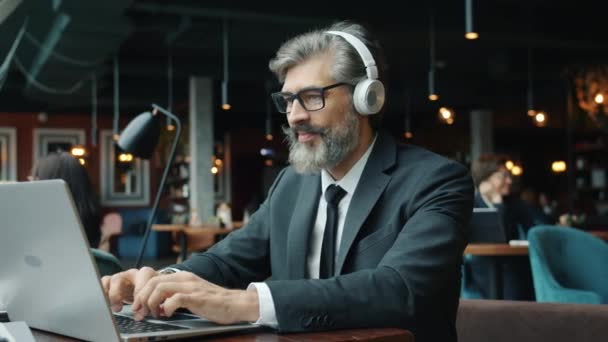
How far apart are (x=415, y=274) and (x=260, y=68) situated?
44.4 feet

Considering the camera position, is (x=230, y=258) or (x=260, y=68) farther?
(x=260, y=68)

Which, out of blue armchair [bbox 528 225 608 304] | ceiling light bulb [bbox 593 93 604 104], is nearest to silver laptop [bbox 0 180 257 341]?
blue armchair [bbox 528 225 608 304]

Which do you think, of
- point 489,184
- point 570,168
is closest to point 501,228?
point 489,184

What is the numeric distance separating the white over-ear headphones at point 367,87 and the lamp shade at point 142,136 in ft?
5.55

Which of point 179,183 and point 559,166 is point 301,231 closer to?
point 179,183

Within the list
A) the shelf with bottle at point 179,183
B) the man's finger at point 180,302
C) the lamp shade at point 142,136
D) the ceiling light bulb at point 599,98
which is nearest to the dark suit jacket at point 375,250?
the man's finger at point 180,302

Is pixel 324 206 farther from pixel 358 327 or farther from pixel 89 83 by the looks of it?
pixel 89 83

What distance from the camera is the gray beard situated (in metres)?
1.81

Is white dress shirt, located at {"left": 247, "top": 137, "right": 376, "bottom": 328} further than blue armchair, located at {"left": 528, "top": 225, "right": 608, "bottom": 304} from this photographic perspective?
No

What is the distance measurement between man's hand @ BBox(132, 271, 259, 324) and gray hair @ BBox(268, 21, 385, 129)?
716 mm

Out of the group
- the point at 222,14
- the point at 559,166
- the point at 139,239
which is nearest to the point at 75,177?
the point at 222,14

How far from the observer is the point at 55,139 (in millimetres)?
18219

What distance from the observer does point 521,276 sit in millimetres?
5707

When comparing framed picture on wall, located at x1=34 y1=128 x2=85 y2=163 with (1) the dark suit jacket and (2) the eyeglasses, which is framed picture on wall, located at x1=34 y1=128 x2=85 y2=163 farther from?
(2) the eyeglasses
